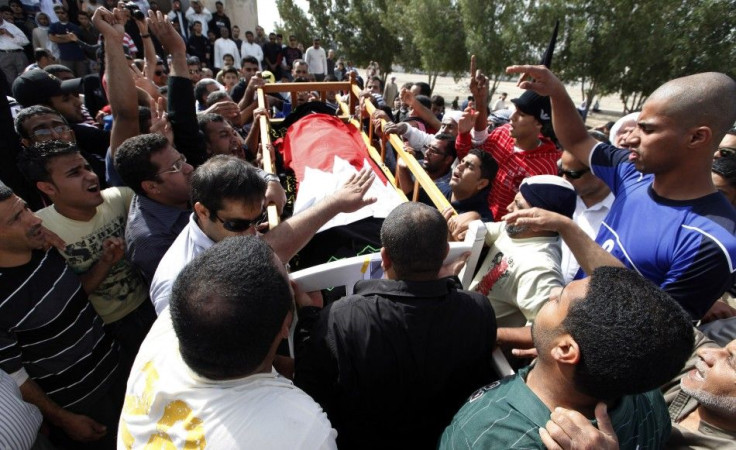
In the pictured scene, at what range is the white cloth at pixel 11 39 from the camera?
8000 mm

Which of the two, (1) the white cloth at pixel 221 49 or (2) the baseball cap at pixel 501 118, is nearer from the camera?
(2) the baseball cap at pixel 501 118

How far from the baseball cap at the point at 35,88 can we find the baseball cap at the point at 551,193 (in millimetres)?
4131

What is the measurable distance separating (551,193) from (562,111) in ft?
2.43

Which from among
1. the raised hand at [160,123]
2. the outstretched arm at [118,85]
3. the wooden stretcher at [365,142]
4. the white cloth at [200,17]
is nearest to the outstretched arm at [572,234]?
the wooden stretcher at [365,142]

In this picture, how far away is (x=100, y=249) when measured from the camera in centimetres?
227

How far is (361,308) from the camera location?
1.51 metres

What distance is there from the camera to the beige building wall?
17.6m

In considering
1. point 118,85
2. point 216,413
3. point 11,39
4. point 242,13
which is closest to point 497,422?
point 216,413

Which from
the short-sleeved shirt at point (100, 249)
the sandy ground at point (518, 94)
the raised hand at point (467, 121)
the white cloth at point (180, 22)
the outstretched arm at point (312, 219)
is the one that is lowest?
the sandy ground at point (518, 94)

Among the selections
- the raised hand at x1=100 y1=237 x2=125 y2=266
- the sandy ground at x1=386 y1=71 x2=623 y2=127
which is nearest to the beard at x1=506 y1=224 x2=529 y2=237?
the raised hand at x1=100 y1=237 x2=125 y2=266

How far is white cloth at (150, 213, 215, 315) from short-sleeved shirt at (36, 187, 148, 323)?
0.67m

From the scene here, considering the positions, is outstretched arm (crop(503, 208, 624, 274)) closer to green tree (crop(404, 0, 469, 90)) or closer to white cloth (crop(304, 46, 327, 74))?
white cloth (crop(304, 46, 327, 74))

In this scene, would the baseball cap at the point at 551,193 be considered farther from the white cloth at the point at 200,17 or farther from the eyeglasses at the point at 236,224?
the white cloth at the point at 200,17

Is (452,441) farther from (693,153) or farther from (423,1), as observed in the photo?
(423,1)
